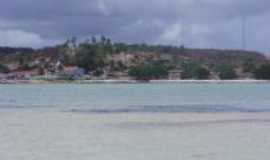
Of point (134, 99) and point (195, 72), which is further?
point (195, 72)

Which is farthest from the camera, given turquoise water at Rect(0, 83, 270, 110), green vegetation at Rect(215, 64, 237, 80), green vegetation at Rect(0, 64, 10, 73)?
green vegetation at Rect(0, 64, 10, 73)

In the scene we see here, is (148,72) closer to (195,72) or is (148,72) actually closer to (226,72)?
(195,72)

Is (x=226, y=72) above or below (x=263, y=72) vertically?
below

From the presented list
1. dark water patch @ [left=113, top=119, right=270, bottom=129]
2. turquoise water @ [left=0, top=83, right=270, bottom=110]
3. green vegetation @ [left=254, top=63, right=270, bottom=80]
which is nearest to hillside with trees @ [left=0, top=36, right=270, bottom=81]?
green vegetation @ [left=254, top=63, right=270, bottom=80]

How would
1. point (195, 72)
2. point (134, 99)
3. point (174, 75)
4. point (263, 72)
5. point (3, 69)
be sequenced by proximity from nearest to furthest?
point (134, 99)
point (263, 72)
point (174, 75)
point (195, 72)
point (3, 69)

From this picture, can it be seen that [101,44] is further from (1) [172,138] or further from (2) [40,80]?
(1) [172,138]

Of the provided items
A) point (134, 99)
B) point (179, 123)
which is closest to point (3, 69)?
point (134, 99)

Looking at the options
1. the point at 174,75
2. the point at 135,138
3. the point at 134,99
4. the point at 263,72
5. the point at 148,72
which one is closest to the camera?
the point at 135,138

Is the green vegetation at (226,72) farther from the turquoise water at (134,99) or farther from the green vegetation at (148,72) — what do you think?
the turquoise water at (134,99)

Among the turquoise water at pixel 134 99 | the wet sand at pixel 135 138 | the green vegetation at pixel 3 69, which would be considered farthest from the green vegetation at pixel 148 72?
the wet sand at pixel 135 138

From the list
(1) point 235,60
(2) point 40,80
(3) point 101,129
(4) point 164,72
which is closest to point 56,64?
(2) point 40,80

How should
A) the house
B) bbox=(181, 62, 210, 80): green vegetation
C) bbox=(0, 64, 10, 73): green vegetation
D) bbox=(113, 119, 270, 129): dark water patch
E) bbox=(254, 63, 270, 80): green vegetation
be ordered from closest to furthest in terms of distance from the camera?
bbox=(113, 119, 270, 129): dark water patch, bbox=(254, 63, 270, 80): green vegetation, the house, bbox=(181, 62, 210, 80): green vegetation, bbox=(0, 64, 10, 73): green vegetation

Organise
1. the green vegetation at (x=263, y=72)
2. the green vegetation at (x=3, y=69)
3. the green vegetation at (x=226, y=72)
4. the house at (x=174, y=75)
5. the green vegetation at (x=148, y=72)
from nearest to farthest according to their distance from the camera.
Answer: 1. the green vegetation at (x=263, y=72)
2. the green vegetation at (x=148, y=72)
3. the house at (x=174, y=75)
4. the green vegetation at (x=226, y=72)
5. the green vegetation at (x=3, y=69)

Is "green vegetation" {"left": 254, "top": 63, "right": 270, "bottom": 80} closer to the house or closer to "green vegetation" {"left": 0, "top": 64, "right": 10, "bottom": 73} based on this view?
the house
